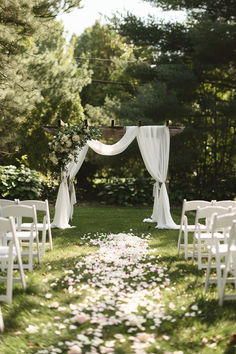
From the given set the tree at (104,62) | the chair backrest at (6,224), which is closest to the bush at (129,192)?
the tree at (104,62)

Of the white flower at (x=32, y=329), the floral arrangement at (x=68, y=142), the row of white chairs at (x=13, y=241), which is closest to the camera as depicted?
the white flower at (x=32, y=329)

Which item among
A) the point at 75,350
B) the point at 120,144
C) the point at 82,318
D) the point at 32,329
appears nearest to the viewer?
the point at 75,350

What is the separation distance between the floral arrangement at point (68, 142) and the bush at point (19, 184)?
13.3 feet

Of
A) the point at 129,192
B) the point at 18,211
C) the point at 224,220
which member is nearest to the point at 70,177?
the point at 18,211

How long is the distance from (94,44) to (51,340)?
891 inches

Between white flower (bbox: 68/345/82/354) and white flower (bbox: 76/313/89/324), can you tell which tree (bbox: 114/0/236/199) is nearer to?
white flower (bbox: 76/313/89/324)

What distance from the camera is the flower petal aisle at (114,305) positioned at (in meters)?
2.90

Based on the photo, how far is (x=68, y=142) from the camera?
8016 mm

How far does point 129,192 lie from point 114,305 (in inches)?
386

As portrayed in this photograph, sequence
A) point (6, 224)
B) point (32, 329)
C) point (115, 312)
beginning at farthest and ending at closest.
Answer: point (6, 224), point (115, 312), point (32, 329)

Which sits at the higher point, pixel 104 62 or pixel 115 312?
pixel 104 62

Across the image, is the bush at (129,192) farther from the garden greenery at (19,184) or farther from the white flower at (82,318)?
the white flower at (82,318)

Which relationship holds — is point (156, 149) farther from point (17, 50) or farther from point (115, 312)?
point (115, 312)

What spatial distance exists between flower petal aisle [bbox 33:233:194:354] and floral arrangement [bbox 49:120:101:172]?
2875 mm
